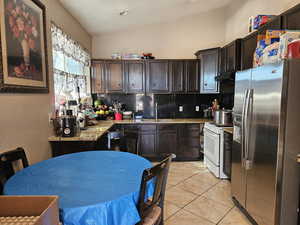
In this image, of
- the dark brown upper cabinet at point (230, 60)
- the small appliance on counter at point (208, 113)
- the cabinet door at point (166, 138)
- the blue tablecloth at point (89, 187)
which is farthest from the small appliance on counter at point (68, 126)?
the small appliance on counter at point (208, 113)

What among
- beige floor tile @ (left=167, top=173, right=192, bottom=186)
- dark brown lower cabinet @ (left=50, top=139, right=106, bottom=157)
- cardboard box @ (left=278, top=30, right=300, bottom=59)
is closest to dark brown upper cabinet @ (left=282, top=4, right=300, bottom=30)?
cardboard box @ (left=278, top=30, right=300, bottom=59)

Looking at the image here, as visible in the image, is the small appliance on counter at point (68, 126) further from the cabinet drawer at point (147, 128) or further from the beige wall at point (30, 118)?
the cabinet drawer at point (147, 128)

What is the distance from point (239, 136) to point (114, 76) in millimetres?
2874

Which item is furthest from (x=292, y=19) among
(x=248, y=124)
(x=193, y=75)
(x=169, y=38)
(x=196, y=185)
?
(x=169, y=38)

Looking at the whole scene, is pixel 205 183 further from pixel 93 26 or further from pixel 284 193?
pixel 93 26

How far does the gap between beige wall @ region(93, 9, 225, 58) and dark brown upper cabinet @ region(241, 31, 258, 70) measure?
1469mm

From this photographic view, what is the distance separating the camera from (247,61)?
120 inches

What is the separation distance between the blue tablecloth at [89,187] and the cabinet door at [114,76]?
266 cm

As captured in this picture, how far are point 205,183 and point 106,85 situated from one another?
276 centimetres

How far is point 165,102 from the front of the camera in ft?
15.1

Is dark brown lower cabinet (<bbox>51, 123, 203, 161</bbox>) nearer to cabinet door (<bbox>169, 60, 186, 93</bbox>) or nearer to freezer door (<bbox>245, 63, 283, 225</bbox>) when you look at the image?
cabinet door (<bbox>169, 60, 186, 93</bbox>)

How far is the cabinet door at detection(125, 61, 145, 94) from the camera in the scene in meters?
4.24

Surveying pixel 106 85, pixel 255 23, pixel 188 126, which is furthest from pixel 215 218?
pixel 106 85

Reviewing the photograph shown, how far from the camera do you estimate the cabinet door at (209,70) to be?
12.9 feet
